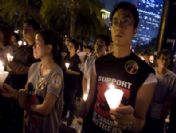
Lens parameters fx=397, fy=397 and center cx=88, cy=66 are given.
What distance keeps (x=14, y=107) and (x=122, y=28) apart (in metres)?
2.57

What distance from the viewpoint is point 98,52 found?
7.30 metres

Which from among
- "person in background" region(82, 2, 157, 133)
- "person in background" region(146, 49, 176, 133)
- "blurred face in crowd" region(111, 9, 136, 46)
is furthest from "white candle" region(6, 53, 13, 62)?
"blurred face in crowd" region(111, 9, 136, 46)

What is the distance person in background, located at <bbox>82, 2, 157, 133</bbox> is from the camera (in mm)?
2916

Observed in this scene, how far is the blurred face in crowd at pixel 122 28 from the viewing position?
3.01 metres

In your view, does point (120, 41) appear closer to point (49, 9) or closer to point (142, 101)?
point (142, 101)

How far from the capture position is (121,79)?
300 centimetres

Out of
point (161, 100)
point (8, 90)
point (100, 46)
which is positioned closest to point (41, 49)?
point (8, 90)

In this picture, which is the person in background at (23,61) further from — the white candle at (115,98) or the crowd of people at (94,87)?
the white candle at (115,98)

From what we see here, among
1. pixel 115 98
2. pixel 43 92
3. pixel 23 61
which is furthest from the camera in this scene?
pixel 23 61

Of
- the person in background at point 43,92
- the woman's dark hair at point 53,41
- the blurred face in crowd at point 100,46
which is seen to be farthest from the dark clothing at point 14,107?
the blurred face in crowd at point 100,46

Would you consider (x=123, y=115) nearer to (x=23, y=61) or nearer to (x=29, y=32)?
(x=23, y=61)

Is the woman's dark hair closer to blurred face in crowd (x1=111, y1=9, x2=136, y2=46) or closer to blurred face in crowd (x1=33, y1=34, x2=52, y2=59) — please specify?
blurred face in crowd (x1=33, y1=34, x2=52, y2=59)

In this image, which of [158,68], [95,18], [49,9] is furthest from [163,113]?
[95,18]

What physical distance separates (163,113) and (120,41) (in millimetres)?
3094
